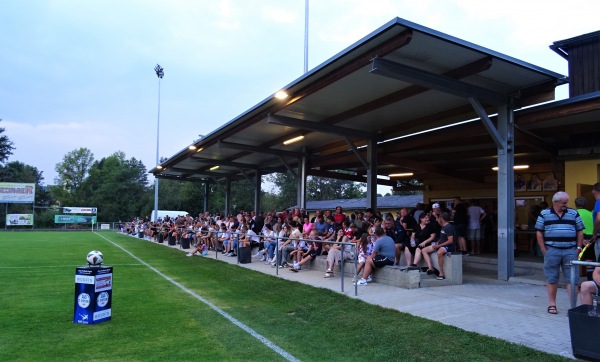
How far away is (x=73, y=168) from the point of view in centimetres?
8594

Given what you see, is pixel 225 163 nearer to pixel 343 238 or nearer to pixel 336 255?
pixel 336 255

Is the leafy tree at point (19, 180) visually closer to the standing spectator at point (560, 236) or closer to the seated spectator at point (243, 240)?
the seated spectator at point (243, 240)

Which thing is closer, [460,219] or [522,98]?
[522,98]

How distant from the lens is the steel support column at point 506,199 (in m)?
9.74

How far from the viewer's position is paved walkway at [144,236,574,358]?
5.14 meters

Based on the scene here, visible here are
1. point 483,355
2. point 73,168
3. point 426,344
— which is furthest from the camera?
point 73,168

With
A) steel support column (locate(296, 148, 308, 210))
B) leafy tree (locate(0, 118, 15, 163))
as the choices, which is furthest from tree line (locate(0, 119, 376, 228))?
steel support column (locate(296, 148, 308, 210))

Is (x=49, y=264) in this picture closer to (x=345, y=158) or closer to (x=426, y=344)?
(x=345, y=158)

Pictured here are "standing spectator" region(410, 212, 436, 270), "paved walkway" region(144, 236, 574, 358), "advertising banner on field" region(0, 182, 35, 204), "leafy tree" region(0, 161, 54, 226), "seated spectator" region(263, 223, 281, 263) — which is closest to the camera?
"paved walkway" region(144, 236, 574, 358)

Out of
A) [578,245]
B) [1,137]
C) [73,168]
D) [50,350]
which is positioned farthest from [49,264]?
[73,168]

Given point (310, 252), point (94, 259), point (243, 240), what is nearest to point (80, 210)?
point (243, 240)

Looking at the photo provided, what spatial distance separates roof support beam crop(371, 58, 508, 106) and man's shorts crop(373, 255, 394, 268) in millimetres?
3701

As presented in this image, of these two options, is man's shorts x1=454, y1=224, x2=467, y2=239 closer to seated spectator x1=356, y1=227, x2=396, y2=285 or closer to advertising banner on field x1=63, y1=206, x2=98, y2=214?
seated spectator x1=356, y1=227, x2=396, y2=285

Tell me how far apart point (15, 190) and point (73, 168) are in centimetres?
3810
